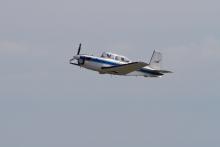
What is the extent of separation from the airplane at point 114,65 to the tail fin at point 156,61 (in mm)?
1782

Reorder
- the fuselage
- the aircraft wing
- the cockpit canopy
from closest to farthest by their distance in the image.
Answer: the aircraft wing
the fuselage
the cockpit canopy

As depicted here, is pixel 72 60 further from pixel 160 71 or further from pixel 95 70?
pixel 160 71

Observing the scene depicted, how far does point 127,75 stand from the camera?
438ft

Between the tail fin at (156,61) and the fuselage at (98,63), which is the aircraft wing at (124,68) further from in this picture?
the tail fin at (156,61)

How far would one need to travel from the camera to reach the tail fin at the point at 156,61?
139 metres

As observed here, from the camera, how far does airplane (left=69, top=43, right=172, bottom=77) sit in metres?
132

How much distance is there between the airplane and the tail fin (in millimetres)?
1782

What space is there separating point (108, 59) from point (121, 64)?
2.17 metres

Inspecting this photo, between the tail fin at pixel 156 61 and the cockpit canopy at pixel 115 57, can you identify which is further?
the tail fin at pixel 156 61

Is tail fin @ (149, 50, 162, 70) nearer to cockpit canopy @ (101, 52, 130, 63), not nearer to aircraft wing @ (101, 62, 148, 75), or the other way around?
cockpit canopy @ (101, 52, 130, 63)

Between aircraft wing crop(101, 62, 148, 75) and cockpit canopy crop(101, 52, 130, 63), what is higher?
cockpit canopy crop(101, 52, 130, 63)

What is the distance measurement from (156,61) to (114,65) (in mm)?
9432

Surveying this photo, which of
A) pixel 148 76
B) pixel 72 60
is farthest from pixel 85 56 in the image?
pixel 148 76

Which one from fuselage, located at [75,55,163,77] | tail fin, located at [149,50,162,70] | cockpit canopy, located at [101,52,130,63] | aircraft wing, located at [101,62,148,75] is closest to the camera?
aircraft wing, located at [101,62,148,75]
